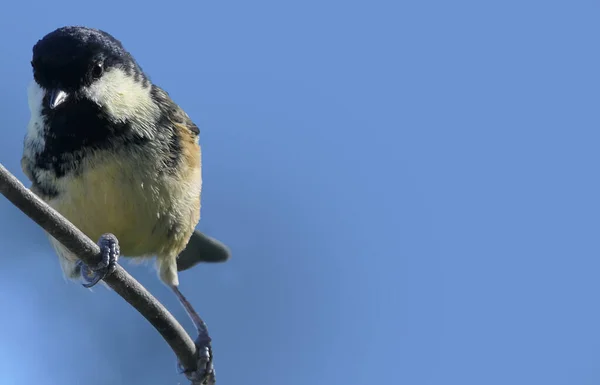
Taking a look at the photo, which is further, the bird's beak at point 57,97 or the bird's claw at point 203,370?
the bird's claw at point 203,370

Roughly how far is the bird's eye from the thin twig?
0.76 meters

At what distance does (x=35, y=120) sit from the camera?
2799mm

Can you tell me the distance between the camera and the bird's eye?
9.12ft

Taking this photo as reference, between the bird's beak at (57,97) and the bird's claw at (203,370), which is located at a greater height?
the bird's beak at (57,97)

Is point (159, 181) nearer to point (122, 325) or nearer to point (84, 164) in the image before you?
point (84, 164)

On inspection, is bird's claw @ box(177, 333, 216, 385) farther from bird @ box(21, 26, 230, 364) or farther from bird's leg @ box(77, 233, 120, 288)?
bird's leg @ box(77, 233, 120, 288)

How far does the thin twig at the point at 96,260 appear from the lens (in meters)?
1.87

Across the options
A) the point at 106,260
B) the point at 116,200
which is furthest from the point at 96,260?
the point at 116,200

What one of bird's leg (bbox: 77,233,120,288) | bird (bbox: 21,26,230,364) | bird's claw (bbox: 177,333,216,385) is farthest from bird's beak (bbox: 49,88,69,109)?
bird's claw (bbox: 177,333,216,385)

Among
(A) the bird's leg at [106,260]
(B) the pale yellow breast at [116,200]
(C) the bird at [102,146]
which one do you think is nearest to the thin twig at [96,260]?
(A) the bird's leg at [106,260]

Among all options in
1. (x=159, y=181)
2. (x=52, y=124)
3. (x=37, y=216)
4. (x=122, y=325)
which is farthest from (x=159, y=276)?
(x=37, y=216)

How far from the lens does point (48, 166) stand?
275 centimetres

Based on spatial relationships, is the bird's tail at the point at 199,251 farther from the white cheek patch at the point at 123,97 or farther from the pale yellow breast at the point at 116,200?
the white cheek patch at the point at 123,97

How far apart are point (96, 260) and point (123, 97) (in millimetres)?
767
